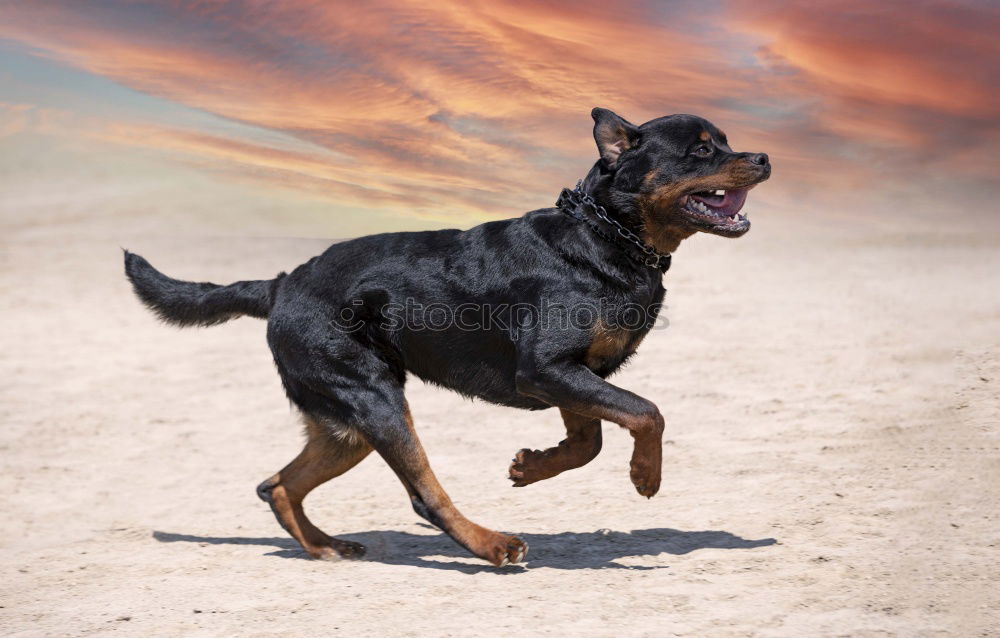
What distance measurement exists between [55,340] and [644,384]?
7.61 m

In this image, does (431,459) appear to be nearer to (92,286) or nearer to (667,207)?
(667,207)

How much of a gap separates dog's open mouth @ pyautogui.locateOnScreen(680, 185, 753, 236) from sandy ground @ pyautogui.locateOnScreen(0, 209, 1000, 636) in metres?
1.72

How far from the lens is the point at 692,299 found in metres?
13.9

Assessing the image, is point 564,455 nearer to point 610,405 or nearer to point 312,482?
point 610,405

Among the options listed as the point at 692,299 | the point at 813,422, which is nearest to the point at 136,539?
the point at 813,422

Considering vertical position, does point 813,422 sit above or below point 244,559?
Answer: above

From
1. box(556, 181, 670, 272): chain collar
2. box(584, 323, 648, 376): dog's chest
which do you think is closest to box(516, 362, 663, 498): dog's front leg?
box(584, 323, 648, 376): dog's chest

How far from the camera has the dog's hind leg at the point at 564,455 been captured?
5863 millimetres

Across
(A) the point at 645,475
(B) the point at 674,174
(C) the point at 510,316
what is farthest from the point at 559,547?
(B) the point at 674,174

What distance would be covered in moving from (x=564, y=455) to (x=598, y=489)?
1795 millimetres

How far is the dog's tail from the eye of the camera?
21.2 feet

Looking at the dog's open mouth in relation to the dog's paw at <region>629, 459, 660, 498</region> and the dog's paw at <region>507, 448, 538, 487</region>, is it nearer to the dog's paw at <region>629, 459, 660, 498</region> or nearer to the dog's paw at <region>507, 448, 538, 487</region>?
the dog's paw at <region>629, 459, 660, 498</region>

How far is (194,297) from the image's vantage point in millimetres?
6535

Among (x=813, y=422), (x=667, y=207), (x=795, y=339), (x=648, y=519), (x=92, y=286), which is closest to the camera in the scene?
(x=667, y=207)
